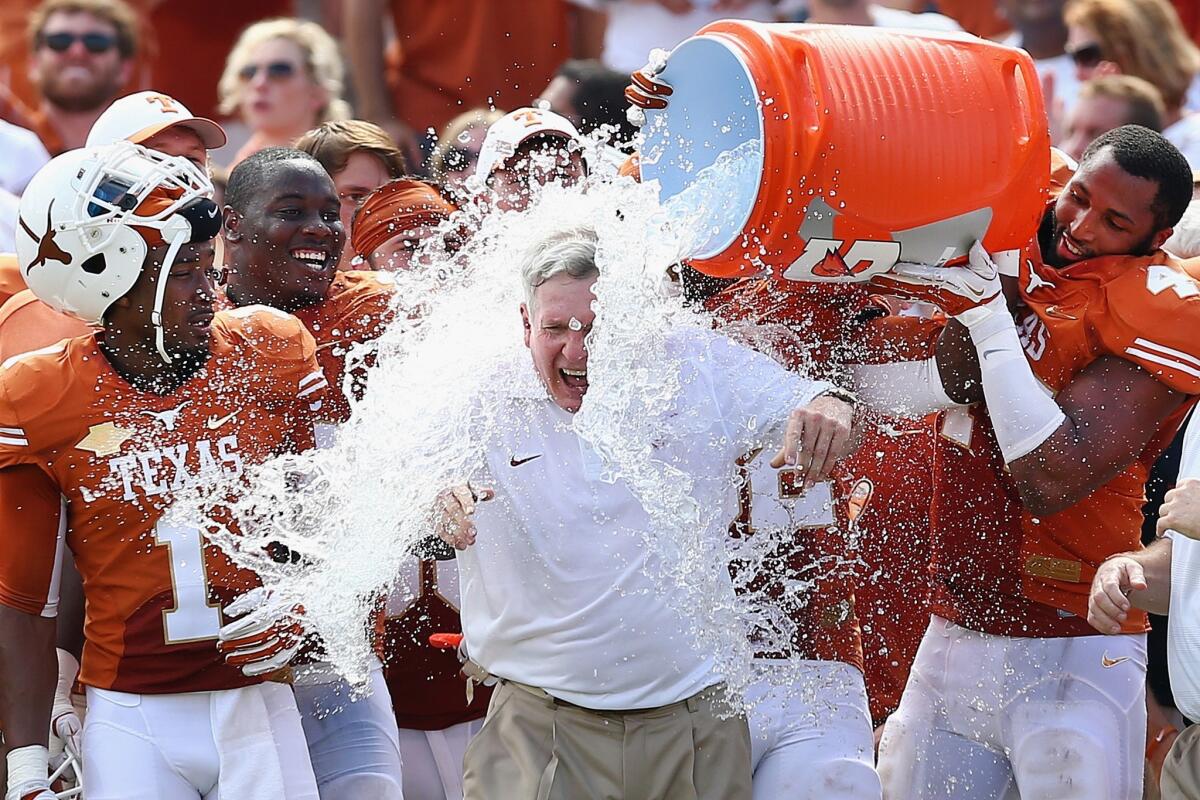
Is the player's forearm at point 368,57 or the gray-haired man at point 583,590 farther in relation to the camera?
the player's forearm at point 368,57

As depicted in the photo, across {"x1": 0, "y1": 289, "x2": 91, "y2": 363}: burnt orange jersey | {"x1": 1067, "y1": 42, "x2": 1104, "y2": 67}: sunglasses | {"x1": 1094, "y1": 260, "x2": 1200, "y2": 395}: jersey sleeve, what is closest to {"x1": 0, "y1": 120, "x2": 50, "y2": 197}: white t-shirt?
{"x1": 0, "y1": 289, "x2": 91, "y2": 363}: burnt orange jersey

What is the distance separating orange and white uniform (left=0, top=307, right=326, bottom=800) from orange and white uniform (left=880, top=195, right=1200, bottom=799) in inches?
62.1

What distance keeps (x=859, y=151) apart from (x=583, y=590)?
3.47 feet

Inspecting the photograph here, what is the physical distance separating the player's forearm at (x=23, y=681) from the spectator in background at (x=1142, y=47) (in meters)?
4.64

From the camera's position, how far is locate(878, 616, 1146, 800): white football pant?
4.07 m

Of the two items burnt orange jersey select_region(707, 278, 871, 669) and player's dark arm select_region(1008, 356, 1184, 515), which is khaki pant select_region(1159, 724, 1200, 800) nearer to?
player's dark arm select_region(1008, 356, 1184, 515)

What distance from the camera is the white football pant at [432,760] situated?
4.71m

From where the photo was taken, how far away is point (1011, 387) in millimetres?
3881

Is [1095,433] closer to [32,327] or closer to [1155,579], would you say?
[1155,579]

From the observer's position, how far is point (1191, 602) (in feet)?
12.3

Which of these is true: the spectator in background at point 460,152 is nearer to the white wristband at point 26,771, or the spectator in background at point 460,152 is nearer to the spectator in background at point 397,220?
the spectator in background at point 397,220

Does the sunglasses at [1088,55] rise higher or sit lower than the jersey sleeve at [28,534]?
lower

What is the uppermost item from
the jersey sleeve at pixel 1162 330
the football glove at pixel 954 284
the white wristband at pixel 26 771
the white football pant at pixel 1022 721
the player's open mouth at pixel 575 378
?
the player's open mouth at pixel 575 378

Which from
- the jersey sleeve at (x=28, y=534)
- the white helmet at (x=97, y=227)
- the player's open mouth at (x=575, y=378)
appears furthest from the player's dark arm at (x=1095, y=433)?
the jersey sleeve at (x=28, y=534)
